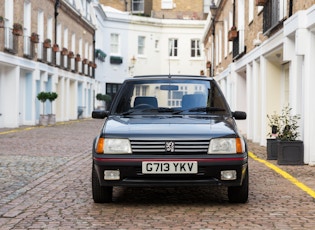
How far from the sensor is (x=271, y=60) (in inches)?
698

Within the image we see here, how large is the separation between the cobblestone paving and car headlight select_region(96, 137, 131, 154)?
0.67 meters

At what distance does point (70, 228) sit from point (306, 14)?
7.72m

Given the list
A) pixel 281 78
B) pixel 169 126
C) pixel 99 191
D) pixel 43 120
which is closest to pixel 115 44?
pixel 43 120

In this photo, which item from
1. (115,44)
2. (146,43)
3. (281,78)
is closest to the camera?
(281,78)

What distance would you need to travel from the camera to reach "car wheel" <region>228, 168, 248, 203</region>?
7327mm

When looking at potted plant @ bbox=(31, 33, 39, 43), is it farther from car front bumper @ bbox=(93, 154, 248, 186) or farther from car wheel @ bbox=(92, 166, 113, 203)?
car front bumper @ bbox=(93, 154, 248, 186)

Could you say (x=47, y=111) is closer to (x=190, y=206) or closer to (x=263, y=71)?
(x=263, y=71)

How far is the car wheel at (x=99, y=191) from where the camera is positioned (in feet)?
24.0

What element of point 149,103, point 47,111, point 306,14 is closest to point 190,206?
point 149,103

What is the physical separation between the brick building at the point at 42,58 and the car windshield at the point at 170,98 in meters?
16.6

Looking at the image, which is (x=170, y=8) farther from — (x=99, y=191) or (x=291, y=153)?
(x=99, y=191)

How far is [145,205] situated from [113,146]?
0.87 metres

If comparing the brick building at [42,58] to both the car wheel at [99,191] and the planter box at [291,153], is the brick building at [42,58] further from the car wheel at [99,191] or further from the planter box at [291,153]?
the car wheel at [99,191]

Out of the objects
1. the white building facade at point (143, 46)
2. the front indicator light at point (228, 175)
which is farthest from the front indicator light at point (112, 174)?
the white building facade at point (143, 46)
